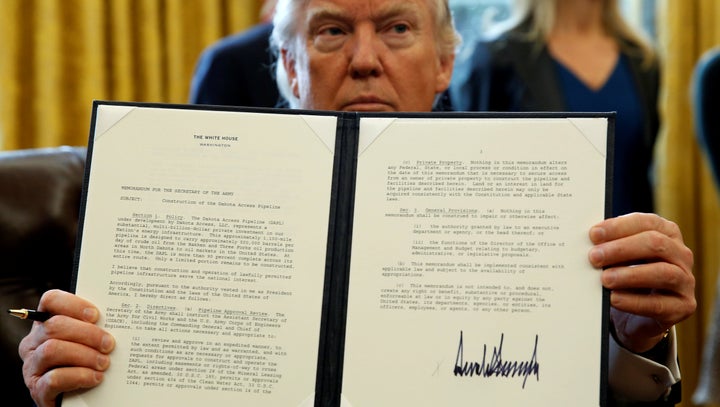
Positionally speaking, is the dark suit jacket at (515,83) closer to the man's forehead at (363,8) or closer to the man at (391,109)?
the man at (391,109)

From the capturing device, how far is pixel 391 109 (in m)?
Answer: 1.77

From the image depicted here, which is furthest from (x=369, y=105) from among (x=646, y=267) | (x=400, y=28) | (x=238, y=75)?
(x=238, y=75)

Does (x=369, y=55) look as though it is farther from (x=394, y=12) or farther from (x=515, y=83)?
(x=515, y=83)

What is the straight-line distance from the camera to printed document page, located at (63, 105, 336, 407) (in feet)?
4.45

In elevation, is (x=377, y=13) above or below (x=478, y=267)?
above

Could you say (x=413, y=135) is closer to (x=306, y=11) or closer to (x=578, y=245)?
(x=578, y=245)

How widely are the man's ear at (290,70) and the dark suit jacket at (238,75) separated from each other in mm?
754

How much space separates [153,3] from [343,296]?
2.10 meters

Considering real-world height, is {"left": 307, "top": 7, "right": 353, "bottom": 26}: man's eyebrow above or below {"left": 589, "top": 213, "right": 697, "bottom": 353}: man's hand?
above

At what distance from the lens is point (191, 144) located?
4.72 ft

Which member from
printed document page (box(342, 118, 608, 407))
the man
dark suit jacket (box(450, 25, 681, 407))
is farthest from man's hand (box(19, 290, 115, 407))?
dark suit jacket (box(450, 25, 681, 407))

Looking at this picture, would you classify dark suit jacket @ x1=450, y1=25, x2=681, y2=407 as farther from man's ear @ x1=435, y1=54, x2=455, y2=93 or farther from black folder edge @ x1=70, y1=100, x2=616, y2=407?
black folder edge @ x1=70, y1=100, x2=616, y2=407

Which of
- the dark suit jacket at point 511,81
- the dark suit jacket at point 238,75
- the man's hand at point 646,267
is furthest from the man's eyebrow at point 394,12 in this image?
the dark suit jacket at point 511,81

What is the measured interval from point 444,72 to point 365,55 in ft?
0.79
